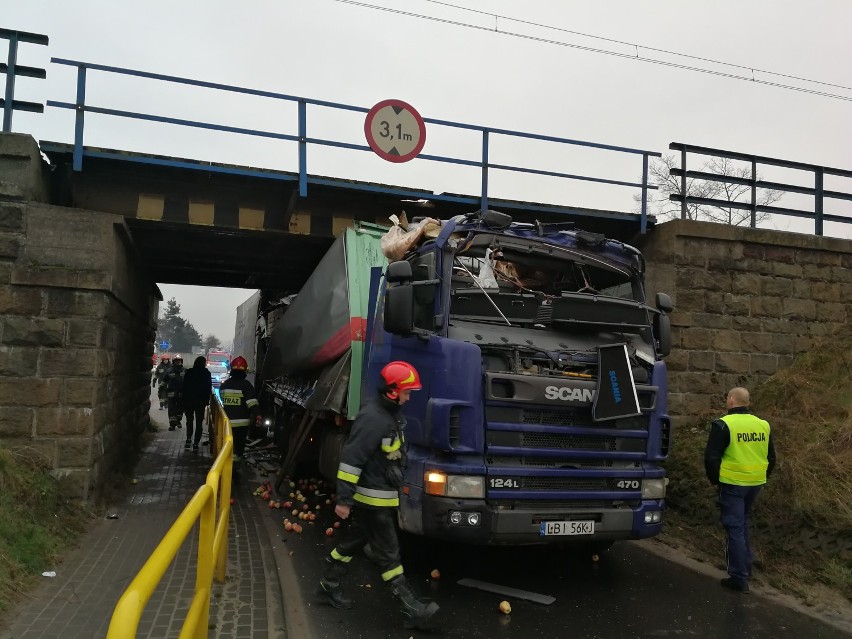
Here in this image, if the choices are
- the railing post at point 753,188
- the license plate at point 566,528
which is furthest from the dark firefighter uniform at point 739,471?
the railing post at point 753,188

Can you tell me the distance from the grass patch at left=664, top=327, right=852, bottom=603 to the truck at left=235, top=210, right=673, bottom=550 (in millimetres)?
1515

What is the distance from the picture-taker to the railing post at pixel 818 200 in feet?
34.4

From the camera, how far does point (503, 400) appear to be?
490 cm

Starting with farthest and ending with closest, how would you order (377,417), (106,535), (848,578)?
(106,535) < (848,578) < (377,417)

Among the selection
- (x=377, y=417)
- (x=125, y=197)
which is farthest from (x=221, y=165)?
(x=377, y=417)

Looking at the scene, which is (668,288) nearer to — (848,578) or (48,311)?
(848,578)

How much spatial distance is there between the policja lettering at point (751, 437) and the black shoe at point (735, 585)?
4.05ft

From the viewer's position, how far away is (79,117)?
24.6ft

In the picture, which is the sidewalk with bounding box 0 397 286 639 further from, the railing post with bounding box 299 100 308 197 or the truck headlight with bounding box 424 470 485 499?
the railing post with bounding box 299 100 308 197

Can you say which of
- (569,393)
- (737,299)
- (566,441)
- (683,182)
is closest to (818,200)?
(737,299)

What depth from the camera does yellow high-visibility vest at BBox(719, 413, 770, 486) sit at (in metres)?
5.58

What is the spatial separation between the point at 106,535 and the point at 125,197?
4371 millimetres

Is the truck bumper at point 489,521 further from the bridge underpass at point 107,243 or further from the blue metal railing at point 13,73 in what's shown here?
the blue metal railing at point 13,73

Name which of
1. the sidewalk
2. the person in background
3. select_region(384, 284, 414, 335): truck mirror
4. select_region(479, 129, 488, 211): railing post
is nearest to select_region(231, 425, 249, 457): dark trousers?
the sidewalk
